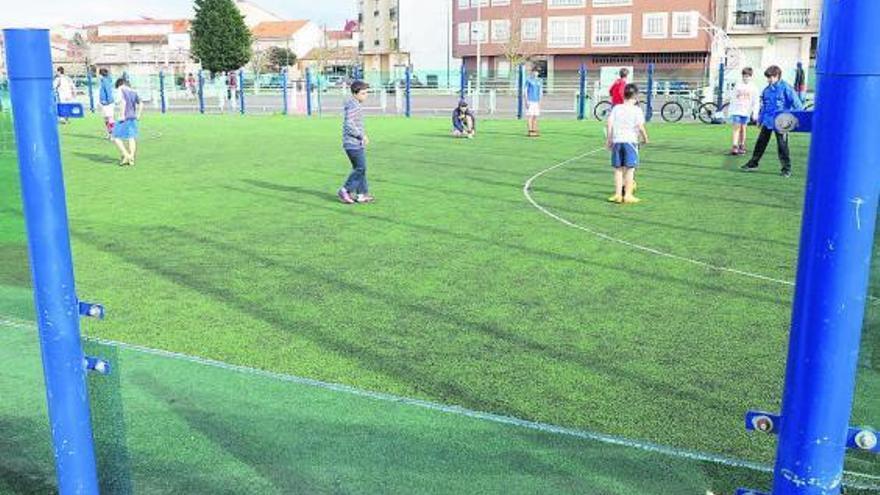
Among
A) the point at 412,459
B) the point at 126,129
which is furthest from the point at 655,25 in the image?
the point at 412,459

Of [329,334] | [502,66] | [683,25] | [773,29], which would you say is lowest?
[329,334]

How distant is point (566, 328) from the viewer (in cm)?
620

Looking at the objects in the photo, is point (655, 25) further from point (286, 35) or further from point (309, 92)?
point (286, 35)

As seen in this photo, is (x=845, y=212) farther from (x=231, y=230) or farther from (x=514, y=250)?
(x=231, y=230)

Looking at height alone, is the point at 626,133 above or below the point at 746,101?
below

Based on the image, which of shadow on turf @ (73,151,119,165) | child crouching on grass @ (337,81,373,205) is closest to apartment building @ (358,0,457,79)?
shadow on turf @ (73,151,119,165)

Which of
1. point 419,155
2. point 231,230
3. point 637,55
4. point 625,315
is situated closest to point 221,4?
point 637,55

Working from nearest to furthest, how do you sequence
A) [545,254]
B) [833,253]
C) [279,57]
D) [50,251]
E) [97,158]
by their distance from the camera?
[833,253], [50,251], [545,254], [97,158], [279,57]

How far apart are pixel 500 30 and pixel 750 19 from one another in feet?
71.1

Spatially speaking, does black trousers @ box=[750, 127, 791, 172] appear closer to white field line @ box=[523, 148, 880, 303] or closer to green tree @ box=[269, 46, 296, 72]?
white field line @ box=[523, 148, 880, 303]

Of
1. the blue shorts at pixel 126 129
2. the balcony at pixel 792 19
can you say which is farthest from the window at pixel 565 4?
the blue shorts at pixel 126 129

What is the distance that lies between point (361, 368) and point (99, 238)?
5.65 m

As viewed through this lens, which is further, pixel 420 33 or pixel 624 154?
pixel 420 33

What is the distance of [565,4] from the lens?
6725 centimetres
